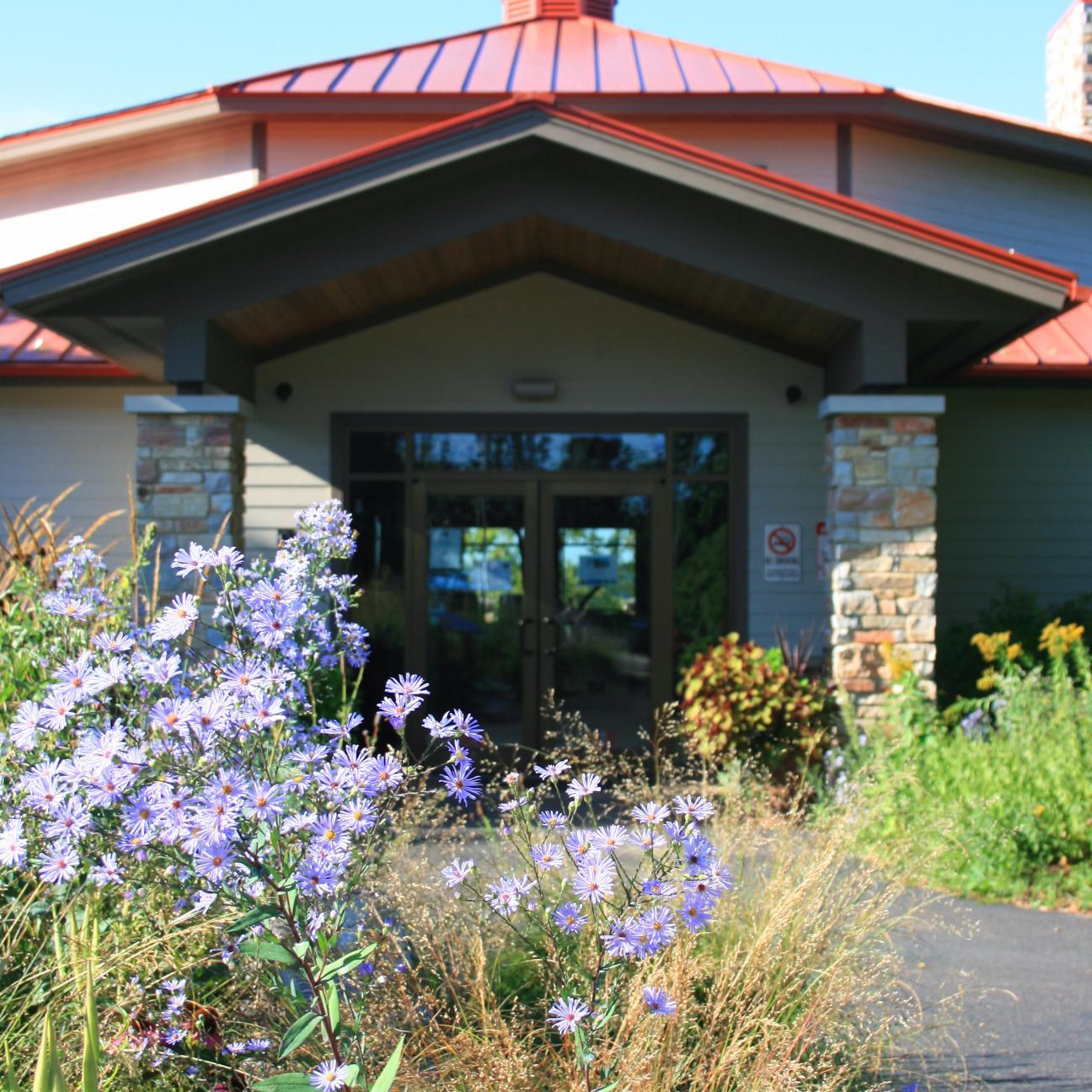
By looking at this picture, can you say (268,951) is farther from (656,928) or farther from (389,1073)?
(656,928)

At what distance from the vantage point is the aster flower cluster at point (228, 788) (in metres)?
2.40

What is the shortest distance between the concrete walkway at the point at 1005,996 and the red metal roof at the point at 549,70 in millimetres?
8068

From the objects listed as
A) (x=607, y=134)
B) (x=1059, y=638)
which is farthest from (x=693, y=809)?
(x=1059, y=638)

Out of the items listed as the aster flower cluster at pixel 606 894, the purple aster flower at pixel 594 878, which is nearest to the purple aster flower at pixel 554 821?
the aster flower cluster at pixel 606 894

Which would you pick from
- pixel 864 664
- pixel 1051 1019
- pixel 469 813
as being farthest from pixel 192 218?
pixel 1051 1019

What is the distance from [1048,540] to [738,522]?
117 inches

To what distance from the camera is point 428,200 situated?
800cm

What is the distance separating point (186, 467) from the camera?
8.26 m

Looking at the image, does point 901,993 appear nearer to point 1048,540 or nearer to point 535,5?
point 1048,540

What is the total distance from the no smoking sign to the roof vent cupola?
799 centimetres

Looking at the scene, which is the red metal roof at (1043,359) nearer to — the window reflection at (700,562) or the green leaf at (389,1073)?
the window reflection at (700,562)

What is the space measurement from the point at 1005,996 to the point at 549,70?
1024 centimetres

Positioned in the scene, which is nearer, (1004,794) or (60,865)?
(60,865)

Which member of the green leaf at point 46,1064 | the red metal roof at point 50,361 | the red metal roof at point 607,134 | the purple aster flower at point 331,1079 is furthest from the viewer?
the red metal roof at point 50,361
